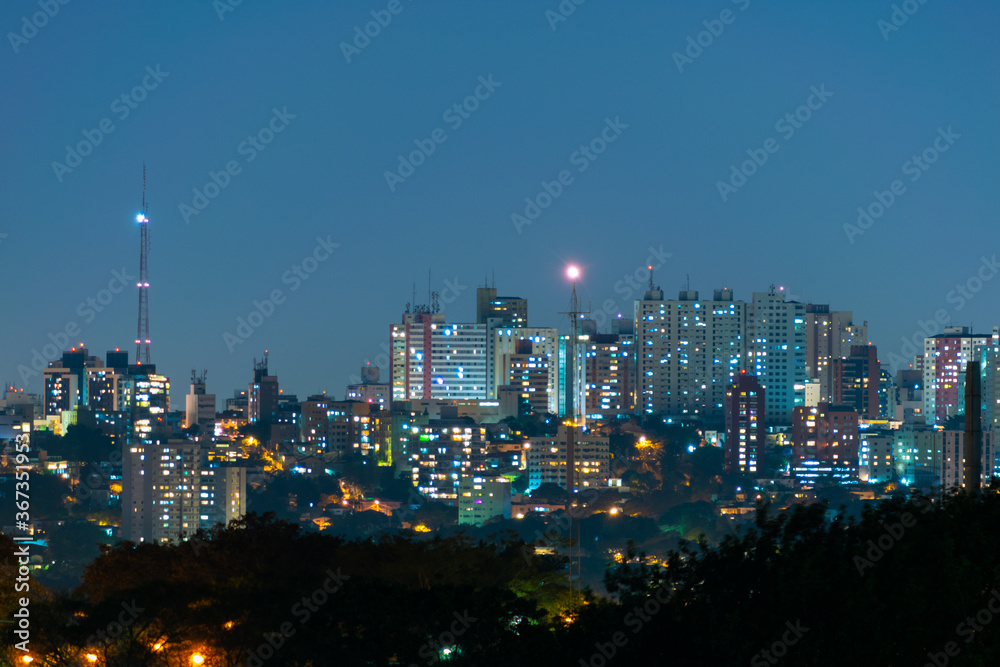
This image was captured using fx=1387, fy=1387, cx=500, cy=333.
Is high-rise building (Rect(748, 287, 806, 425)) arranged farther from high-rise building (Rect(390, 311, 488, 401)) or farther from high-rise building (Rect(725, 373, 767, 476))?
high-rise building (Rect(390, 311, 488, 401))

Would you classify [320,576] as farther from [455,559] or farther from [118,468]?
[118,468]

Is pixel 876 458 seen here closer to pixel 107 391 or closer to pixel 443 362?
pixel 443 362

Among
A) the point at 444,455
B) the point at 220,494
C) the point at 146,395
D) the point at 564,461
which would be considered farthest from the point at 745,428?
the point at 146,395

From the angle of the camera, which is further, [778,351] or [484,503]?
[778,351]

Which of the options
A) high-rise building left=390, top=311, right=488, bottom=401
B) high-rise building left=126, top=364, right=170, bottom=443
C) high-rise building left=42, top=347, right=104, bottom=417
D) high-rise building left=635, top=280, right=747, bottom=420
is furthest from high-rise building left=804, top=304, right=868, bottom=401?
high-rise building left=42, top=347, right=104, bottom=417

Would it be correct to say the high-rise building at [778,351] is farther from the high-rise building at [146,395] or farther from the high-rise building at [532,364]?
the high-rise building at [146,395]

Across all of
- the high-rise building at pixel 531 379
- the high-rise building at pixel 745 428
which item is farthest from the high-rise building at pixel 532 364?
the high-rise building at pixel 745 428
